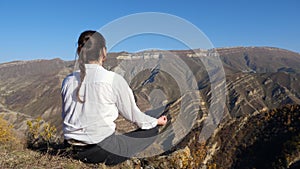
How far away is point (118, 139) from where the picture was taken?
6242 millimetres

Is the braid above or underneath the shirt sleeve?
above

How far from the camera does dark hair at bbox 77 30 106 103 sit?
17.7ft

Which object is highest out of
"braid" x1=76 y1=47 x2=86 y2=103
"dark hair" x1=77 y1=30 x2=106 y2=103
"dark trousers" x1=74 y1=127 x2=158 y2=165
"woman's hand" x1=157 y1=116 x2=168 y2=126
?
"dark hair" x1=77 y1=30 x2=106 y2=103

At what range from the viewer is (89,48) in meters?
5.42

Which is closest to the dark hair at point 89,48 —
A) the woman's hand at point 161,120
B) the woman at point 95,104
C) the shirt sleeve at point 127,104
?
the woman at point 95,104

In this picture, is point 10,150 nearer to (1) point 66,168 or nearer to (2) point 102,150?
(1) point 66,168

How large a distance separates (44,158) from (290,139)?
12244 centimetres

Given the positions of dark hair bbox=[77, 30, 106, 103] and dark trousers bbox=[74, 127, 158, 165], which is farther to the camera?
dark trousers bbox=[74, 127, 158, 165]

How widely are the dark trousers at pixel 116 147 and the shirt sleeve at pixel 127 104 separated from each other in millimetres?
401

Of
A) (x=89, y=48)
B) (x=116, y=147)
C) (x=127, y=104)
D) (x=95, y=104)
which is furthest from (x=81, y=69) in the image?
(x=116, y=147)

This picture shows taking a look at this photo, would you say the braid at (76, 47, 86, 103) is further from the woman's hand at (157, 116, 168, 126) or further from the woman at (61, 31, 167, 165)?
the woman's hand at (157, 116, 168, 126)

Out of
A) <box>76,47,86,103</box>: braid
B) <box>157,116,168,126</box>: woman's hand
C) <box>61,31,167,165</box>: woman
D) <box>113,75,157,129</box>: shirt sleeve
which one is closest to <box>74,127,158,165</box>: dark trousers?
<box>61,31,167,165</box>: woman

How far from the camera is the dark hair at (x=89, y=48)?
5391mm

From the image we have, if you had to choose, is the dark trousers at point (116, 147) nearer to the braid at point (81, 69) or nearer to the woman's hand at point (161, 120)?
the woman's hand at point (161, 120)
